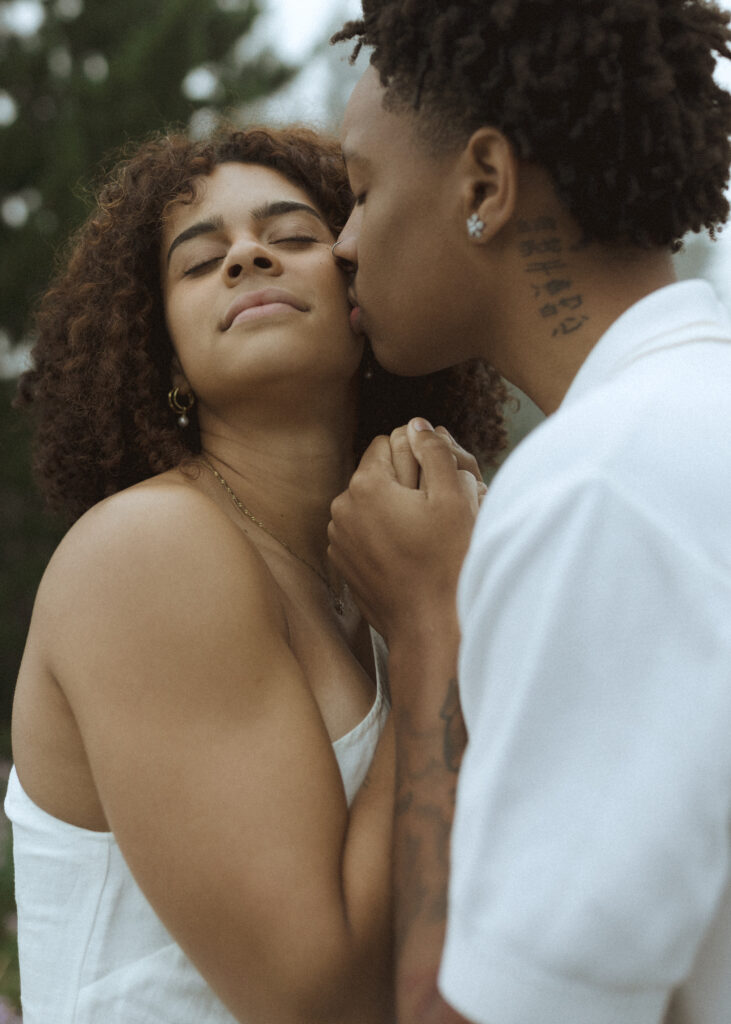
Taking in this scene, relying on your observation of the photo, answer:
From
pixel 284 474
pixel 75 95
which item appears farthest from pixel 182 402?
pixel 75 95

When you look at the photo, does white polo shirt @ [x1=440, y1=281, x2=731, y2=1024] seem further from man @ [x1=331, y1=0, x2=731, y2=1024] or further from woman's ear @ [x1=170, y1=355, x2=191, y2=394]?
woman's ear @ [x1=170, y1=355, x2=191, y2=394]

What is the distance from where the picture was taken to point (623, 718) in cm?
128

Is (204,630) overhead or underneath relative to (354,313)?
underneath

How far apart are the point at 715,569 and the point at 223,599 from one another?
107 cm

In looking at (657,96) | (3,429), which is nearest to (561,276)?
(657,96)

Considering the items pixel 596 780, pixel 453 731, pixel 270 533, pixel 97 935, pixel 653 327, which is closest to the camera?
pixel 596 780

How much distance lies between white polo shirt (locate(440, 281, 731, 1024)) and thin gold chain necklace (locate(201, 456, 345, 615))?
132 centimetres

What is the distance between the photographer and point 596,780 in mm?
1281

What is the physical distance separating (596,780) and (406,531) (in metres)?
0.92

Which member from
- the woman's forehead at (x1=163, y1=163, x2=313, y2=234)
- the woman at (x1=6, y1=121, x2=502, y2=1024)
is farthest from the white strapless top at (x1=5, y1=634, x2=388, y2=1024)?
the woman's forehead at (x1=163, y1=163, x2=313, y2=234)

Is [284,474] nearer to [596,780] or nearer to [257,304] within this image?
[257,304]

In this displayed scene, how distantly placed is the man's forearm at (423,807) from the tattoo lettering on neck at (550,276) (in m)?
0.60

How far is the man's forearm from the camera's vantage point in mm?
1770

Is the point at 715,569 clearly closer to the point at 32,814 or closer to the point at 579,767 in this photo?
the point at 579,767
